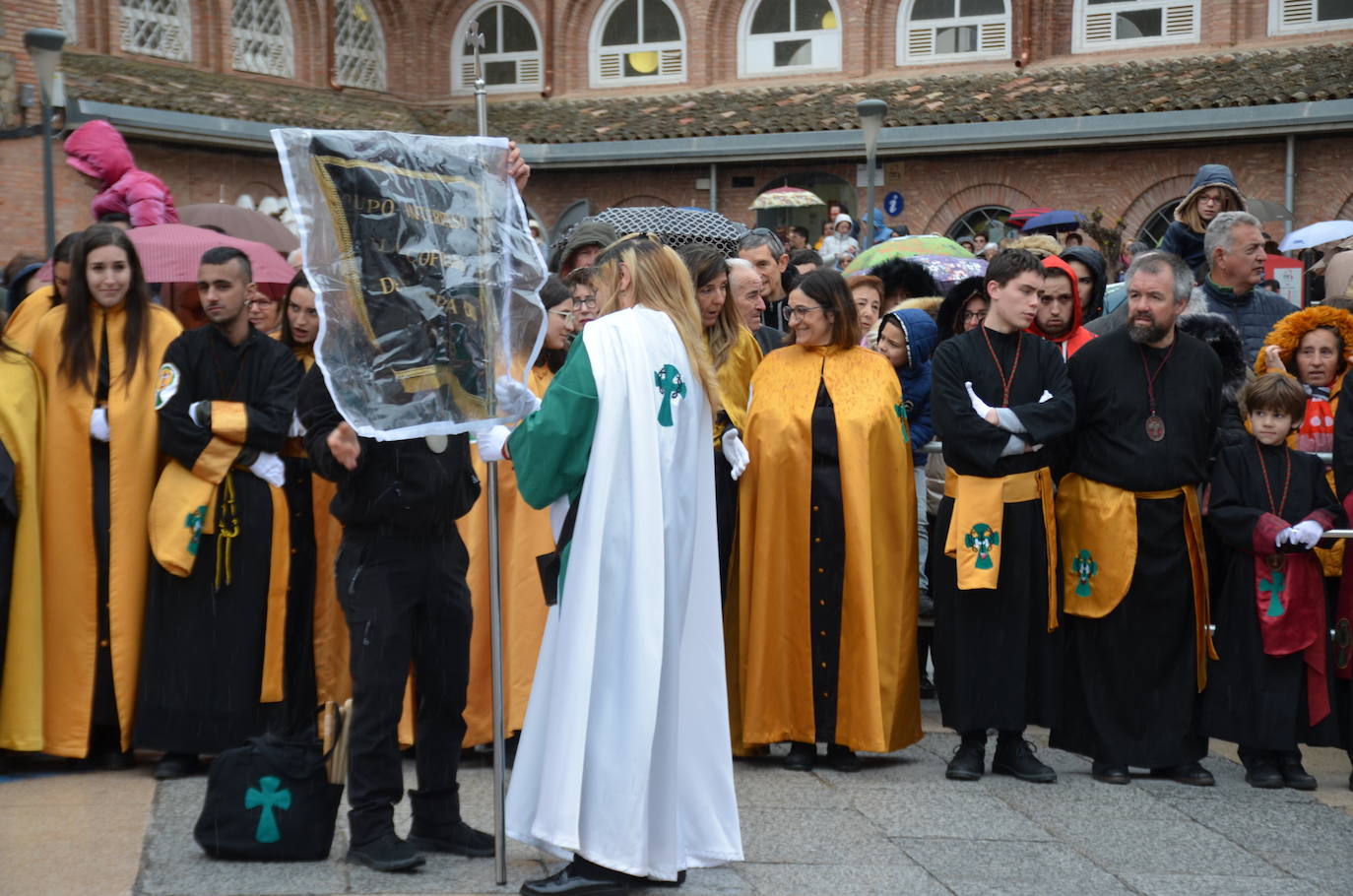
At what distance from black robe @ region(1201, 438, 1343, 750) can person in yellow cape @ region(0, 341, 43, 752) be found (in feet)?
14.8

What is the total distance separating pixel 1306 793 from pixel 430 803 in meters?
3.42

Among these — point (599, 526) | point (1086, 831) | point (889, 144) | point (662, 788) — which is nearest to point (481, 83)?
point (599, 526)

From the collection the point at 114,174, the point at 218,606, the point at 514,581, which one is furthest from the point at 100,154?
the point at 514,581

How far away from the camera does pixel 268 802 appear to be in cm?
507

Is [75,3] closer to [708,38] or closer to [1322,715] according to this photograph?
[708,38]

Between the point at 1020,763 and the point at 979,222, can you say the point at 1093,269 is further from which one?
the point at 979,222

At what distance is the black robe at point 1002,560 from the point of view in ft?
21.5

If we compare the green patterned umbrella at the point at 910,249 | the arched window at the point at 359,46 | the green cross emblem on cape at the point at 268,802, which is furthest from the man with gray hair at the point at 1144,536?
the arched window at the point at 359,46

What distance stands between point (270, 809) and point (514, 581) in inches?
73.5

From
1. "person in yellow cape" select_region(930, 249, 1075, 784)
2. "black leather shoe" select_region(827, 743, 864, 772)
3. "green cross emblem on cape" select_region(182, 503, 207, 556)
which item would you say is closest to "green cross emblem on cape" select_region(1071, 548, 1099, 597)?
"person in yellow cape" select_region(930, 249, 1075, 784)

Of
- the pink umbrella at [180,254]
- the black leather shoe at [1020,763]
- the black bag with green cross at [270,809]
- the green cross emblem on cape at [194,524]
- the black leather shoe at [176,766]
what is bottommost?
the black leather shoe at [1020,763]

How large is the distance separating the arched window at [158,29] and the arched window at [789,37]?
8.60m

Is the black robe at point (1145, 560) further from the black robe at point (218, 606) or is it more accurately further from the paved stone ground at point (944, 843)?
the black robe at point (218, 606)

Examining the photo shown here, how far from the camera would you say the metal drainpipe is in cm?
2238
